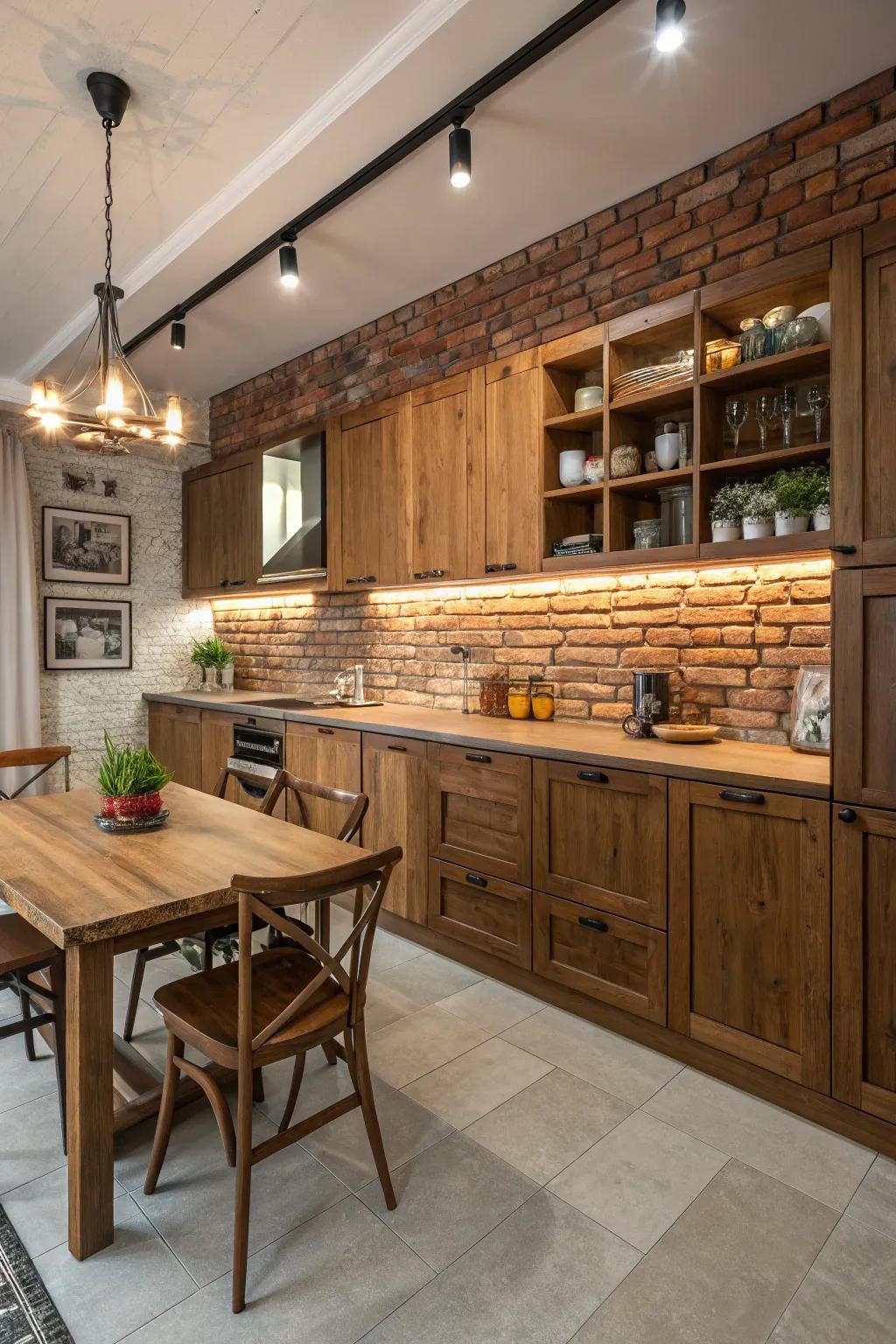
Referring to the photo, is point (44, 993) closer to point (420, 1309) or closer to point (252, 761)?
point (420, 1309)

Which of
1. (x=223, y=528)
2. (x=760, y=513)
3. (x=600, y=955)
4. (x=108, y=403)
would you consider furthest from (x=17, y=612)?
(x=760, y=513)

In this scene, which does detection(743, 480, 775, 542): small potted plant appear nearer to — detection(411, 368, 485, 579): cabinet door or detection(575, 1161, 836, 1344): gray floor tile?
detection(411, 368, 485, 579): cabinet door

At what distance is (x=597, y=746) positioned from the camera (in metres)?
2.63

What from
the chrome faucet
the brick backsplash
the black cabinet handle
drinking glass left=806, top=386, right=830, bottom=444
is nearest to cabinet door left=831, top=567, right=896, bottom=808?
the black cabinet handle

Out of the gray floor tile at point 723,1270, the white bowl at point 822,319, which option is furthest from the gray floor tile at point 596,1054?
the white bowl at point 822,319

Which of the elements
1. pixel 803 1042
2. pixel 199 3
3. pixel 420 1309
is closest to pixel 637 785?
pixel 803 1042

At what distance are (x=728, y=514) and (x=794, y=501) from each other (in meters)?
0.24

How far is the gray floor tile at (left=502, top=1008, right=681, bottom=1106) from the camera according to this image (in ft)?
7.39

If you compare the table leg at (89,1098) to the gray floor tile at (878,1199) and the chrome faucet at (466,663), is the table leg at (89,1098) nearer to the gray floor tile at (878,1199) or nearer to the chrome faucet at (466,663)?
the gray floor tile at (878,1199)

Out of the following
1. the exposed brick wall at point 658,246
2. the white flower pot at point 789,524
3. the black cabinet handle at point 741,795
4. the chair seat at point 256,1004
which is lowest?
the chair seat at point 256,1004

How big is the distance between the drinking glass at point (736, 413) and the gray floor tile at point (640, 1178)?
2190 mm

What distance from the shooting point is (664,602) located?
296 cm

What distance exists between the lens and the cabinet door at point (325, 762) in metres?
3.49

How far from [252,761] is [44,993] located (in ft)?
6.77
